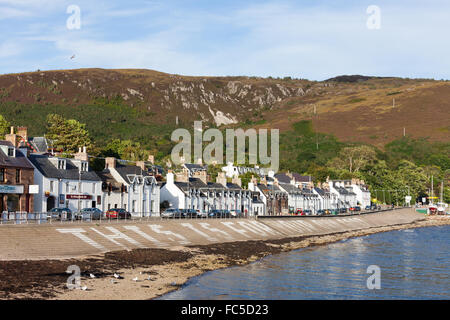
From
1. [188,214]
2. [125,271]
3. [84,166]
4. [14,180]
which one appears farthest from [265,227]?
[125,271]

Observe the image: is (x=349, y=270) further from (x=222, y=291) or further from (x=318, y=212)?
(x=318, y=212)

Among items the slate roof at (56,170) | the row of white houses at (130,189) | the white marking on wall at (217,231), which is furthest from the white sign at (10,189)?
the white marking on wall at (217,231)

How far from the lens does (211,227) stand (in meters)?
83.8

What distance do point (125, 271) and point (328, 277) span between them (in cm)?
Result: 1783

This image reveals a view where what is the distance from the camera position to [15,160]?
7631 centimetres

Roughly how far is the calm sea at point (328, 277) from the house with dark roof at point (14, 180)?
106ft

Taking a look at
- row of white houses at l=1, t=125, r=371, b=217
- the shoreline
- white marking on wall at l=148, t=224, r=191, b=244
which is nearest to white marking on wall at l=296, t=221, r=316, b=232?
row of white houses at l=1, t=125, r=371, b=217

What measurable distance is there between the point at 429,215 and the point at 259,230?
384ft

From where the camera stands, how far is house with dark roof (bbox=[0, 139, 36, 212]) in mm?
73125

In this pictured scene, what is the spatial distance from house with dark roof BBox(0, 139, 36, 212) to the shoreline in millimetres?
A: 23778

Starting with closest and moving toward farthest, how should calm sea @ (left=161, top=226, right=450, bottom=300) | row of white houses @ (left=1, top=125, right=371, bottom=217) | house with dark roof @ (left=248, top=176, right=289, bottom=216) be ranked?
1. calm sea @ (left=161, top=226, right=450, bottom=300)
2. row of white houses @ (left=1, top=125, right=371, bottom=217)
3. house with dark roof @ (left=248, top=176, right=289, bottom=216)

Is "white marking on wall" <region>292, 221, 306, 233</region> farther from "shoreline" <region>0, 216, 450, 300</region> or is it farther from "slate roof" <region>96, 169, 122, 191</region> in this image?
"shoreline" <region>0, 216, 450, 300</region>

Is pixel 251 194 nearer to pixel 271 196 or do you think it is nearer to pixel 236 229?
pixel 271 196

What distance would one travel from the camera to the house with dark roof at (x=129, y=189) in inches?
3728
